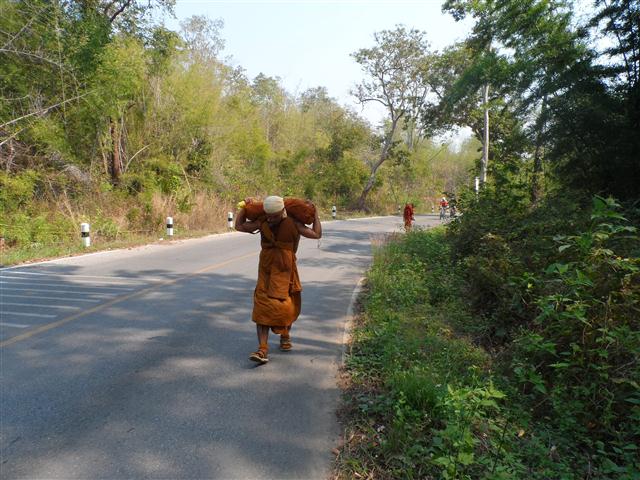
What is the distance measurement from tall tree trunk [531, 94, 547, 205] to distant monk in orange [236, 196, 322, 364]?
23.4ft

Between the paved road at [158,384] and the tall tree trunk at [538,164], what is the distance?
18.4 ft

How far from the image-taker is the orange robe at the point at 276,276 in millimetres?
5008

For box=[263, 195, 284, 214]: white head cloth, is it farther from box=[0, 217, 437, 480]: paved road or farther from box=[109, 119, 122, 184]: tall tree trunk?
box=[109, 119, 122, 184]: tall tree trunk

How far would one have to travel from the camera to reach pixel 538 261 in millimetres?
6414

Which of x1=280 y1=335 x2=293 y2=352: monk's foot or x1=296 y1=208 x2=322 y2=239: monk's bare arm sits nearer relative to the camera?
x1=296 y1=208 x2=322 y2=239: monk's bare arm

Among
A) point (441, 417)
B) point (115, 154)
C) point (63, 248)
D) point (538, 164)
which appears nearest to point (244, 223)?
point (441, 417)

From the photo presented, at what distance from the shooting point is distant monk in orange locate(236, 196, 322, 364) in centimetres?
500

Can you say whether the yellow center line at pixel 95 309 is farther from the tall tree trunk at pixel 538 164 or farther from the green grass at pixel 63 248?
the tall tree trunk at pixel 538 164

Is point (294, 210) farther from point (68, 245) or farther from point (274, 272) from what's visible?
point (68, 245)

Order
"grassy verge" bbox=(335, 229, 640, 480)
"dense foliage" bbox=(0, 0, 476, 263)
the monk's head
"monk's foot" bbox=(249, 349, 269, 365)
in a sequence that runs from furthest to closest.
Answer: "dense foliage" bbox=(0, 0, 476, 263), "monk's foot" bbox=(249, 349, 269, 365), the monk's head, "grassy verge" bbox=(335, 229, 640, 480)

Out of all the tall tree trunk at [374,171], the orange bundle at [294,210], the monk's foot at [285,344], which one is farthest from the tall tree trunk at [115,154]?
the tall tree trunk at [374,171]

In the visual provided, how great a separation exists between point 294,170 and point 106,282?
954 inches

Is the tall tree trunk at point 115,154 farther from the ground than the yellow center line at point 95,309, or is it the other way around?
the tall tree trunk at point 115,154

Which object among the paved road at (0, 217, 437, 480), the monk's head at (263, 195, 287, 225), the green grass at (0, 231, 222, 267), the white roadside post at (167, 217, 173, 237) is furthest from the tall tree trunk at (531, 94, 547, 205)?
the white roadside post at (167, 217, 173, 237)
